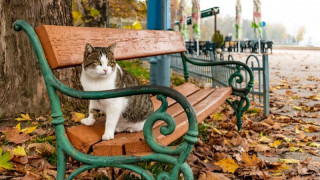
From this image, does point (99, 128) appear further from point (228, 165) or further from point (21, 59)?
point (21, 59)

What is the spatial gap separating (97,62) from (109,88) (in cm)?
18

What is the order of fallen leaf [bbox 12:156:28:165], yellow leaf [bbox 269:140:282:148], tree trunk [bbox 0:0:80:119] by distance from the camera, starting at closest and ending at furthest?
fallen leaf [bbox 12:156:28:165] → yellow leaf [bbox 269:140:282:148] → tree trunk [bbox 0:0:80:119]

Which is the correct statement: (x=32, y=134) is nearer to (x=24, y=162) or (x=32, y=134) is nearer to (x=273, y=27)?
(x=24, y=162)

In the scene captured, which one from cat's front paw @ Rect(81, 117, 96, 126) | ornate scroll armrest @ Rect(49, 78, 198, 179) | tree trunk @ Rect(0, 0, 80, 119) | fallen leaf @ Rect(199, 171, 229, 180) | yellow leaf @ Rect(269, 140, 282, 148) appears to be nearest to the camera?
ornate scroll armrest @ Rect(49, 78, 198, 179)

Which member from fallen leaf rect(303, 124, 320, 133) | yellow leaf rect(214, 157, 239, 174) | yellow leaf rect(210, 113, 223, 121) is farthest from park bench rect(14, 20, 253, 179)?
fallen leaf rect(303, 124, 320, 133)

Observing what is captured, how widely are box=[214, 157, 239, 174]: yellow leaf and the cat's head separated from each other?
1234 mm

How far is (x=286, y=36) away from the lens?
97.9m

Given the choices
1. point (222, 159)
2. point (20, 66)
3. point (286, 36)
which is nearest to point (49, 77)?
point (222, 159)

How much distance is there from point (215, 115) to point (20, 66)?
8.22ft

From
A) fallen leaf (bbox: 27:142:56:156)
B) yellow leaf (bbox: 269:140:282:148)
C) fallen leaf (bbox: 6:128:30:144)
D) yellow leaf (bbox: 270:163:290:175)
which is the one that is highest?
fallen leaf (bbox: 6:128:30:144)

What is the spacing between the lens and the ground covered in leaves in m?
2.24

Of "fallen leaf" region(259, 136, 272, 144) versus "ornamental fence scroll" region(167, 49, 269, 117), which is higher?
"ornamental fence scroll" region(167, 49, 269, 117)

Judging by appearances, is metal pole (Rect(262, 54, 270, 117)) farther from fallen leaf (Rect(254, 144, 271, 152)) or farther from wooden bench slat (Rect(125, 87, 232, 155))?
fallen leaf (Rect(254, 144, 271, 152))

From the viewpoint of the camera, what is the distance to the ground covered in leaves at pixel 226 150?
2.24 meters
